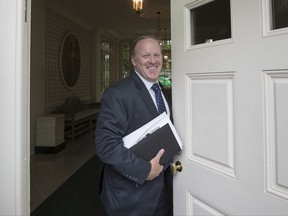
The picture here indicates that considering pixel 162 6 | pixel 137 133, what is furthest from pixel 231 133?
pixel 162 6

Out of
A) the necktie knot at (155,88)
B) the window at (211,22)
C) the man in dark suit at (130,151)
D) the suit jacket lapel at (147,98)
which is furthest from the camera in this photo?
the necktie knot at (155,88)

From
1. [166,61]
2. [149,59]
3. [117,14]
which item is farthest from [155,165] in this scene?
[166,61]

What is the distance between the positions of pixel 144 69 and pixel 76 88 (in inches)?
281

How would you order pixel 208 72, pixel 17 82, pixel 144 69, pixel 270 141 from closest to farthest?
pixel 270 141 → pixel 17 82 → pixel 208 72 → pixel 144 69

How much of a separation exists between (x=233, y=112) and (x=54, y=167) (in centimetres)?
421

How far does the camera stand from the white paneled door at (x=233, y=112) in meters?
0.94

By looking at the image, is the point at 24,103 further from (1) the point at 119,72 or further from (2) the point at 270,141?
(1) the point at 119,72

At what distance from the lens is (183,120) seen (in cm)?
141

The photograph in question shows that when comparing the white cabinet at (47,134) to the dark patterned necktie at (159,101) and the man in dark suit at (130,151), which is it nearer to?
the man in dark suit at (130,151)

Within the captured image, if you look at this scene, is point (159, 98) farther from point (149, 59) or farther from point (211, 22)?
point (211, 22)

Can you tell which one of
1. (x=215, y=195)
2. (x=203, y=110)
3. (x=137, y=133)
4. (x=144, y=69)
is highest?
(x=144, y=69)

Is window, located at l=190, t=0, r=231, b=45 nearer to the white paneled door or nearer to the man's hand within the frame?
the white paneled door

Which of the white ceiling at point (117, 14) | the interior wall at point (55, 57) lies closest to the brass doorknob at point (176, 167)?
the white ceiling at point (117, 14)

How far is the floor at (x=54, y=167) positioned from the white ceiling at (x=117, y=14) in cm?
302
